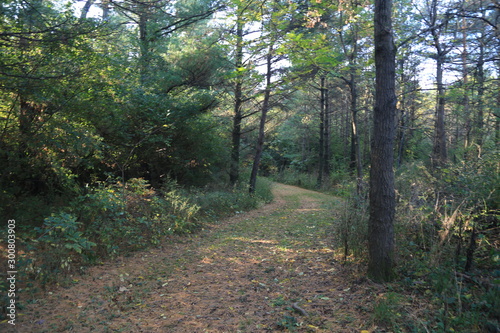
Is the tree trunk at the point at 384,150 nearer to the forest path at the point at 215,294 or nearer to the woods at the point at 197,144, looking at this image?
the woods at the point at 197,144

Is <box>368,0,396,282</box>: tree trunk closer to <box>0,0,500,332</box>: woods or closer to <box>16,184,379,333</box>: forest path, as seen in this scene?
<box>0,0,500,332</box>: woods

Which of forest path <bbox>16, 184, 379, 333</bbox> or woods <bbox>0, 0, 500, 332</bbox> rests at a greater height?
woods <bbox>0, 0, 500, 332</bbox>

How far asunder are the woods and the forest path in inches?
18.8

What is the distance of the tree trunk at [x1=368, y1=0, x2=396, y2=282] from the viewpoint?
424 cm

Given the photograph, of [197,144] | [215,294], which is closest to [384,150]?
[215,294]

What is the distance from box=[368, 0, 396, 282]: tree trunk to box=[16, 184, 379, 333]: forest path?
460mm

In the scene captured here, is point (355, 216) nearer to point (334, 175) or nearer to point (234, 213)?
point (234, 213)

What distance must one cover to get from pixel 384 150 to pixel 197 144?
30.2 ft

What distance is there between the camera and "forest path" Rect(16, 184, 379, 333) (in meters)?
3.64

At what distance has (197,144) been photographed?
40.9ft

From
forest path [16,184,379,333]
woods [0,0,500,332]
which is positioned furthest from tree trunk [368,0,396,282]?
forest path [16,184,379,333]

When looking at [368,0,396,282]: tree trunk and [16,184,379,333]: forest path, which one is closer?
[16,184,379,333]: forest path

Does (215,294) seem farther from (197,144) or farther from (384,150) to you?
(197,144)

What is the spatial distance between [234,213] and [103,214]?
5493 millimetres
